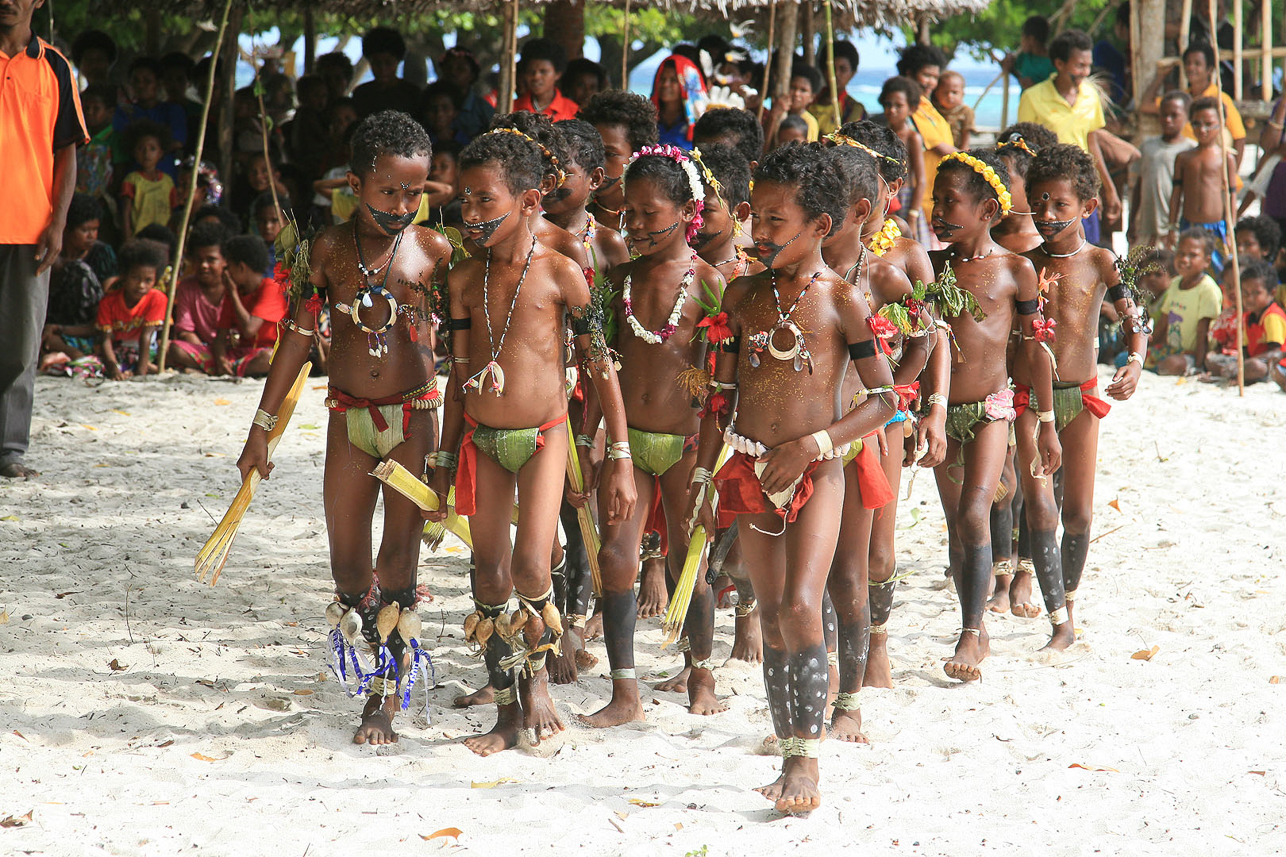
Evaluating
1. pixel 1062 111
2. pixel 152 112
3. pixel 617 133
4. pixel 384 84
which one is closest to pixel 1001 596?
pixel 617 133

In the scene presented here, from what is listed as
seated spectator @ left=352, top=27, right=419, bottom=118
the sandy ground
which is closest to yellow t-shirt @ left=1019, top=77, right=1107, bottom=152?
the sandy ground

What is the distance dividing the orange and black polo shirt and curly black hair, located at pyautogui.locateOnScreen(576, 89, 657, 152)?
9.38ft

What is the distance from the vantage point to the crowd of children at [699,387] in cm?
361

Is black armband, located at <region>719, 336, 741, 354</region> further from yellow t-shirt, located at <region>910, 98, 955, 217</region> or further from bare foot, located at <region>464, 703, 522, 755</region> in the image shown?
yellow t-shirt, located at <region>910, 98, 955, 217</region>

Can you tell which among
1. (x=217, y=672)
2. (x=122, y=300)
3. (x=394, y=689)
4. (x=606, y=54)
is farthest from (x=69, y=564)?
(x=606, y=54)

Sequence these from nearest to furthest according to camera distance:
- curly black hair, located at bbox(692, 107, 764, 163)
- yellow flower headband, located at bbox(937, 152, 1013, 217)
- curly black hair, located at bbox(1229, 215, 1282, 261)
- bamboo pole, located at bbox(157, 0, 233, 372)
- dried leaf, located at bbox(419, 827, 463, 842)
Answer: dried leaf, located at bbox(419, 827, 463, 842) < yellow flower headband, located at bbox(937, 152, 1013, 217) < curly black hair, located at bbox(692, 107, 764, 163) < bamboo pole, located at bbox(157, 0, 233, 372) < curly black hair, located at bbox(1229, 215, 1282, 261)

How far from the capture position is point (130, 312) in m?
9.45

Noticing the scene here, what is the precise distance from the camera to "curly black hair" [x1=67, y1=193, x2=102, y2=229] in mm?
9328

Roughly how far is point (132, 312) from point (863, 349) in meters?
7.47

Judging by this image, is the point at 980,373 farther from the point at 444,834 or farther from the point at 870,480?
the point at 444,834

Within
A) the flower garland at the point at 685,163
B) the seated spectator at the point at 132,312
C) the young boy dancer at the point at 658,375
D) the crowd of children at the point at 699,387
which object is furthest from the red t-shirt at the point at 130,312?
the flower garland at the point at 685,163

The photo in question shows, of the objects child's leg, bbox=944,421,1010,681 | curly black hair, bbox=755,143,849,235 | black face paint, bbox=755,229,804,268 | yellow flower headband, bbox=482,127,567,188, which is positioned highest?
yellow flower headband, bbox=482,127,567,188

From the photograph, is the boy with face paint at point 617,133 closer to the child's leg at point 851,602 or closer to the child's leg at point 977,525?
the child's leg at point 977,525

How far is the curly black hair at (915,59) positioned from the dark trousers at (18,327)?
6561 millimetres
